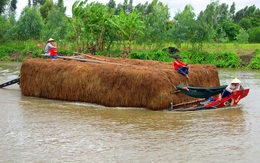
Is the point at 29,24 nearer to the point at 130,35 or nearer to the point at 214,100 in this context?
the point at 130,35

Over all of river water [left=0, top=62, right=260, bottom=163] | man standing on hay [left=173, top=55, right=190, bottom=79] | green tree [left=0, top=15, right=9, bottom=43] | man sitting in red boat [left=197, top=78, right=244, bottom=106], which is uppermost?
green tree [left=0, top=15, right=9, bottom=43]

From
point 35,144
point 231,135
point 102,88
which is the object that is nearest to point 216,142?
point 231,135

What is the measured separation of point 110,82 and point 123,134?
128 inches

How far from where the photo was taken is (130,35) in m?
26.9

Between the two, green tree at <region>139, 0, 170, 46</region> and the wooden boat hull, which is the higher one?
green tree at <region>139, 0, 170, 46</region>

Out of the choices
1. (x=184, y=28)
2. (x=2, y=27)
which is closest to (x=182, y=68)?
(x=184, y=28)

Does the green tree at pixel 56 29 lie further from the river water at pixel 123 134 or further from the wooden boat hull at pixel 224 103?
the wooden boat hull at pixel 224 103

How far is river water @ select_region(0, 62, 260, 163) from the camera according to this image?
26.6 ft

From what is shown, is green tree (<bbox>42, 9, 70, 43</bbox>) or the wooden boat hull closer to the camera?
the wooden boat hull

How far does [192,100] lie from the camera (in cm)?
1299

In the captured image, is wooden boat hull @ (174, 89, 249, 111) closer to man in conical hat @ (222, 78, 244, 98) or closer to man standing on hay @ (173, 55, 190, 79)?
man in conical hat @ (222, 78, 244, 98)

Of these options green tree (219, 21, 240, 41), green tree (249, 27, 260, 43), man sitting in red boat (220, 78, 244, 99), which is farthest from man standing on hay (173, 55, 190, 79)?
green tree (219, 21, 240, 41)

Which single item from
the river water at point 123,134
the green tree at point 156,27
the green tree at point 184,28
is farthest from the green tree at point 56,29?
the river water at point 123,134

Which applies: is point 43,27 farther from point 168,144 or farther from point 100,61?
point 168,144
